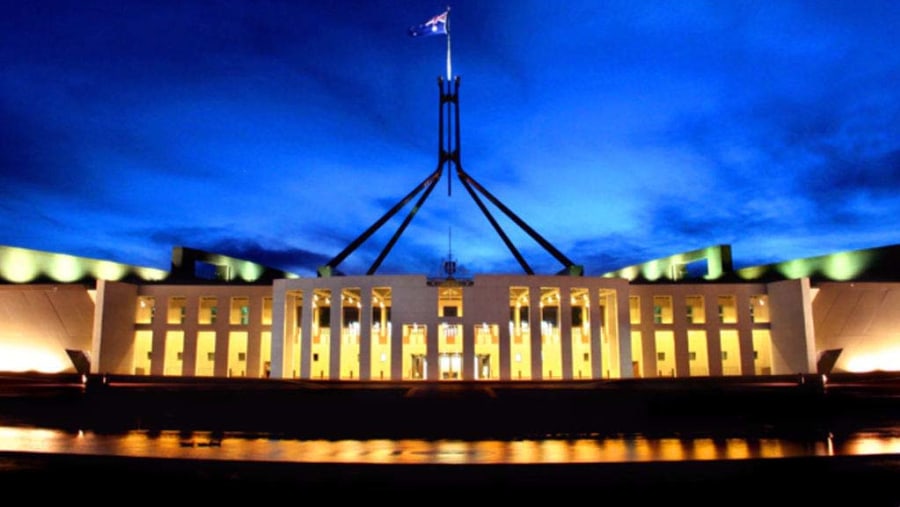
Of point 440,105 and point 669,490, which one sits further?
point 440,105

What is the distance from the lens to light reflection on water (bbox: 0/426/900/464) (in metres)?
10.2

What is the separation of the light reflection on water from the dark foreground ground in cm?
63

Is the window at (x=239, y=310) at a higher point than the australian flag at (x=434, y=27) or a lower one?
lower

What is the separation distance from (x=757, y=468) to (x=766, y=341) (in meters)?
27.9

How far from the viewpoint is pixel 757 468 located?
932cm

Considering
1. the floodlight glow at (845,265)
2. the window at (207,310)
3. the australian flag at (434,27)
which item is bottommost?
the window at (207,310)

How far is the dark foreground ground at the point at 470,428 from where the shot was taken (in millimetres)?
→ 8758

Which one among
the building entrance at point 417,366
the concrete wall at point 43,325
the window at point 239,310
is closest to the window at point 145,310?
the concrete wall at point 43,325

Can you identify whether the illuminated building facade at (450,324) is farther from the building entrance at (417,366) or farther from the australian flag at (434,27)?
the australian flag at (434,27)

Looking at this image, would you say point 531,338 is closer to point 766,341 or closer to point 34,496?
point 766,341

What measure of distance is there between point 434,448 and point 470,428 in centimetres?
283

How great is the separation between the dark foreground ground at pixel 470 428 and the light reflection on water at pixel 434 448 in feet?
2.07


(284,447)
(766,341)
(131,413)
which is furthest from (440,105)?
(284,447)

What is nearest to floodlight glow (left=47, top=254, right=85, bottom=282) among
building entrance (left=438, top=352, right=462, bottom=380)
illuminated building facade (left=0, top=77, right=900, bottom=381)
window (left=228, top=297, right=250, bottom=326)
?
illuminated building facade (left=0, top=77, right=900, bottom=381)
